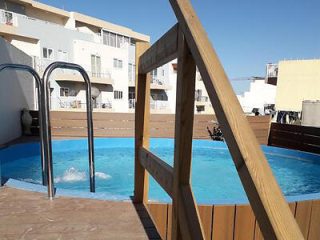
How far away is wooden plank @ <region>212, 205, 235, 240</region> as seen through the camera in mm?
3217

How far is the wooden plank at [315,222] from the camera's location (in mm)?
3572

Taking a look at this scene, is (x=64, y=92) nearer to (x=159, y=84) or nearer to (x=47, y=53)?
(x=47, y=53)

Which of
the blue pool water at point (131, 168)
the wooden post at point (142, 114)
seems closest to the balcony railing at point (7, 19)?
the blue pool water at point (131, 168)

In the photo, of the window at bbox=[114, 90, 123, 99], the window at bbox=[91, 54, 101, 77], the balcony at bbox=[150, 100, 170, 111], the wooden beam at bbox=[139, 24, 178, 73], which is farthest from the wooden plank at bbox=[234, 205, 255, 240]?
the balcony at bbox=[150, 100, 170, 111]

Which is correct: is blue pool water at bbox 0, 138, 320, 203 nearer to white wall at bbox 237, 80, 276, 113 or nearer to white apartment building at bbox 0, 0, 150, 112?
white apartment building at bbox 0, 0, 150, 112

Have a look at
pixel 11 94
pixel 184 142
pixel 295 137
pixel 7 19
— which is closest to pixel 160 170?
pixel 184 142

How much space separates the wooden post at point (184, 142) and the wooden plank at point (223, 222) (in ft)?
6.68

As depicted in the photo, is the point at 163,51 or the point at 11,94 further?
the point at 11,94

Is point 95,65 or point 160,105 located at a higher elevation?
point 95,65

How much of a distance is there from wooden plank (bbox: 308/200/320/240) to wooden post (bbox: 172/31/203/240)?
9.81ft

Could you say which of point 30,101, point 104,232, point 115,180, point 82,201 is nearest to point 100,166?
point 115,180

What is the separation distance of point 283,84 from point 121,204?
2751cm

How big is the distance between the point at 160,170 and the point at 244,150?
96 cm

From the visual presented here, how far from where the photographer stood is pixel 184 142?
1283 millimetres
